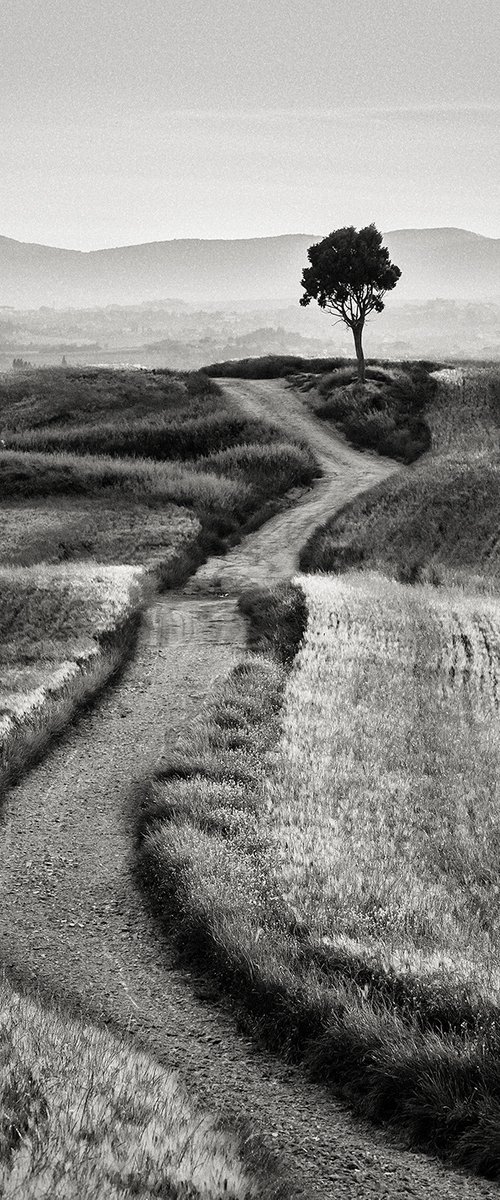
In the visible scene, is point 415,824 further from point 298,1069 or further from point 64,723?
point 64,723

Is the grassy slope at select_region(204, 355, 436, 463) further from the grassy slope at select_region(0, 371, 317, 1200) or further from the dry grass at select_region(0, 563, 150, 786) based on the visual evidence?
the dry grass at select_region(0, 563, 150, 786)

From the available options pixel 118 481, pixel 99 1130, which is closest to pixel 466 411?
pixel 118 481

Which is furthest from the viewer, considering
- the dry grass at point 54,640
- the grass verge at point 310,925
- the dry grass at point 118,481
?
the dry grass at point 118,481

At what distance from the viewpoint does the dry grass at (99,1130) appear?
14.8 ft

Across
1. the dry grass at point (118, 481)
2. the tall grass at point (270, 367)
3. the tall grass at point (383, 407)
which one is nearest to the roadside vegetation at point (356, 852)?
the dry grass at point (118, 481)

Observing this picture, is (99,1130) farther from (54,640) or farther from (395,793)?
(54,640)

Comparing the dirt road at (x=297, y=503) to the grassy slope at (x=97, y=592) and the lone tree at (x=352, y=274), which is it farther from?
the lone tree at (x=352, y=274)

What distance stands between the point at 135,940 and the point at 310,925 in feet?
5.83

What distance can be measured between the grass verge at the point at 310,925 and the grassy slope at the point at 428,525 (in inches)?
444

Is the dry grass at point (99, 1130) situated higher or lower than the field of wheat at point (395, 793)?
higher

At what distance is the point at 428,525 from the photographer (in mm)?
27609

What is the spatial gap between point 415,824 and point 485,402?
123ft

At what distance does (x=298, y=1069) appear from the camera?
6.89m

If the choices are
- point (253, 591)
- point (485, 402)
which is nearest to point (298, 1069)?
point (253, 591)
